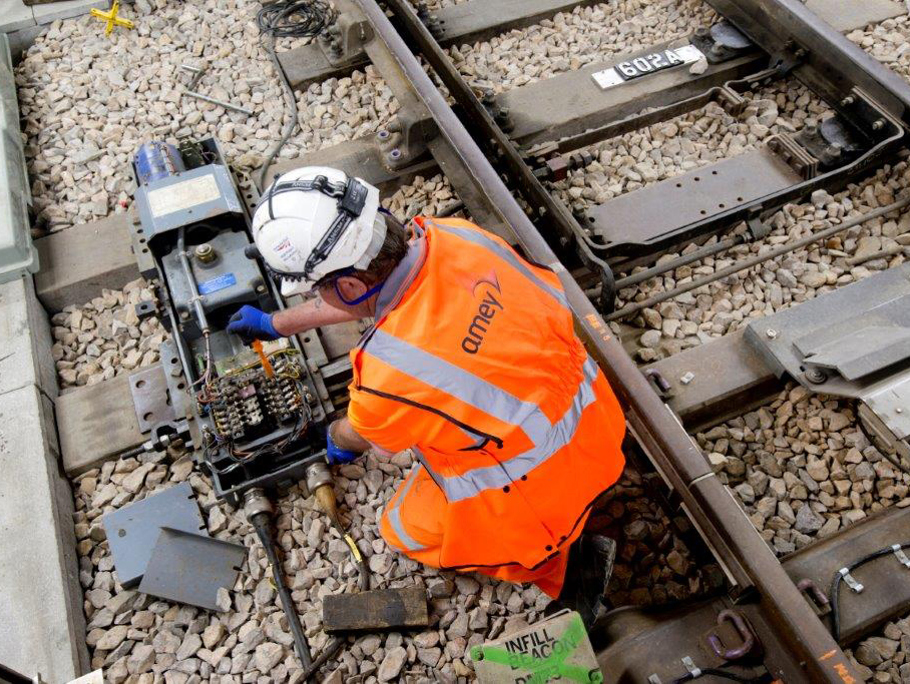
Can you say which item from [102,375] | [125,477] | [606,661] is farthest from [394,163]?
[606,661]

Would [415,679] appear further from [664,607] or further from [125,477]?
[125,477]

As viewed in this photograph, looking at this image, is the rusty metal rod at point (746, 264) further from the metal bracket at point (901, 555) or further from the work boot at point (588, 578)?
the metal bracket at point (901, 555)

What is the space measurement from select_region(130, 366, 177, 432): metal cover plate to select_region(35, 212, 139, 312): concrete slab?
704 millimetres

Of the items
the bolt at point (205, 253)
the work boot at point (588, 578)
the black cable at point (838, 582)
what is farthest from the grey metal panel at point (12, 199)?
the black cable at point (838, 582)

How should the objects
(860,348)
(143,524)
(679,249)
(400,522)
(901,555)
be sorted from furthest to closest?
(679,249)
(143,524)
(860,348)
(400,522)
(901,555)

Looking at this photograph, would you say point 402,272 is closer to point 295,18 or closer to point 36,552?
point 36,552

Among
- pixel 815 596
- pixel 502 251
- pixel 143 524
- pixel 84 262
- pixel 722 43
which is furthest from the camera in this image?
pixel 722 43

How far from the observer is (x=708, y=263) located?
3826mm

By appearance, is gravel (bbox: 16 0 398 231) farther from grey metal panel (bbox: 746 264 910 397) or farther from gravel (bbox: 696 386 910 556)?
gravel (bbox: 696 386 910 556)

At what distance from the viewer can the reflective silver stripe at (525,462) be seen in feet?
7.95

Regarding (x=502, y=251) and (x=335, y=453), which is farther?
(x=335, y=453)

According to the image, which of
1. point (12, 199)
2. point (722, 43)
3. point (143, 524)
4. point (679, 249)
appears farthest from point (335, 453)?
point (722, 43)

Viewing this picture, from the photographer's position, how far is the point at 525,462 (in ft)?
8.00

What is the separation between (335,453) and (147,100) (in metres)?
3.18
